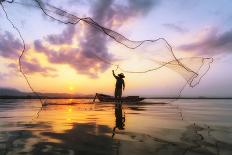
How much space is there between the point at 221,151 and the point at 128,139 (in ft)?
9.00

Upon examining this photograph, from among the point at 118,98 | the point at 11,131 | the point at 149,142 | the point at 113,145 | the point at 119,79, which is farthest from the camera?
the point at 118,98

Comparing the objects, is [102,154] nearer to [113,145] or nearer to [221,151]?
[113,145]

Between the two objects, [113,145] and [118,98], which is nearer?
[113,145]

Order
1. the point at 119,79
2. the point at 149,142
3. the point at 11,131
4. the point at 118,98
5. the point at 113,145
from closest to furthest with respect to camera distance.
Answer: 1. the point at 113,145
2. the point at 149,142
3. the point at 11,131
4. the point at 119,79
5. the point at 118,98

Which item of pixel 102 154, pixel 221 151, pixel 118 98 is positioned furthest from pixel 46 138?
pixel 118 98

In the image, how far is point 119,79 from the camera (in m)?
29.9

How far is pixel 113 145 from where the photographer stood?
27.0 feet

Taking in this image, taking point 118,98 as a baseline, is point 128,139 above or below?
below

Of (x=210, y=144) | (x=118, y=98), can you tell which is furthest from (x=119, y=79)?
(x=210, y=144)

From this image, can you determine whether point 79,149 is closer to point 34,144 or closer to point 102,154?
point 102,154

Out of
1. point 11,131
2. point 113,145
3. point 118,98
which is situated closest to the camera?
point 113,145

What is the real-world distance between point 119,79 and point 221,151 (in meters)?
22.5

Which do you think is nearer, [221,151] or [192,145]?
[221,151]

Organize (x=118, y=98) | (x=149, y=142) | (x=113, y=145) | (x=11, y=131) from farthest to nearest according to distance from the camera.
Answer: (x=118, y=98) → (x=11, y=131) → (x=149, y=142) → (x=113, y=145)
